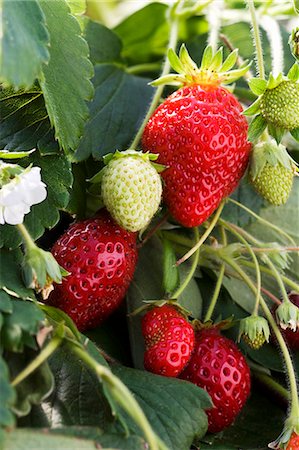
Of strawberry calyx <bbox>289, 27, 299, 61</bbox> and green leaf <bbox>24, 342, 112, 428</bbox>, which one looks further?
strawberry calyx <bbox>289, 27, 299, 61</bbox>

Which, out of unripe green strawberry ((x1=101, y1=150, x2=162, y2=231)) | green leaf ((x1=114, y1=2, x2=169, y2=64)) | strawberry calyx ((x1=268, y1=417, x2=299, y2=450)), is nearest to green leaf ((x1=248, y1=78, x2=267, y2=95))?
unripe green strawberry ((x1=101, y1=150, x2=162, y2=231))

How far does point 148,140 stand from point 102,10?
761 millimetres

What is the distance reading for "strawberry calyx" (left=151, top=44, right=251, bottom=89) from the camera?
0.91 metres

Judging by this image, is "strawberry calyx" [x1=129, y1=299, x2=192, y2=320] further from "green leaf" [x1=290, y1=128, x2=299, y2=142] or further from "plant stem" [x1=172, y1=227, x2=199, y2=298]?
"green leaf" [x1=290, y1=128, x2=299, y2=142]

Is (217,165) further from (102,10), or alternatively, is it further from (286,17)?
(102,10)

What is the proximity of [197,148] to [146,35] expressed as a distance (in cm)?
51

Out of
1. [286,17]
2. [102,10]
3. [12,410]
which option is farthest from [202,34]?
[12,410]

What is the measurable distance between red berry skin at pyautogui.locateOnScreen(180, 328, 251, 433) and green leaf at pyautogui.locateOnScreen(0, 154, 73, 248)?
22 centimetres

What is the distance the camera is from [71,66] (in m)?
0.88

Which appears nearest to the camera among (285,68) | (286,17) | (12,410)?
(12,410)

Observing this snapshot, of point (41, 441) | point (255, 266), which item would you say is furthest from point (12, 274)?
point (255, 266)

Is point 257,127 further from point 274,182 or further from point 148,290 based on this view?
point 148,290

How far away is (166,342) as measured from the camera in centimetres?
84

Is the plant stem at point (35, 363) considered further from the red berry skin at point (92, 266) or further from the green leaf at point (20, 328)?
the red berry skin at point (92, 266)
